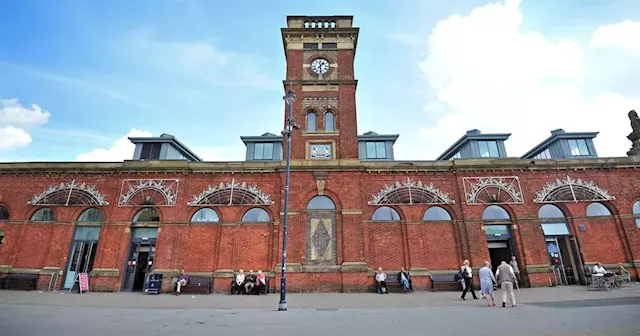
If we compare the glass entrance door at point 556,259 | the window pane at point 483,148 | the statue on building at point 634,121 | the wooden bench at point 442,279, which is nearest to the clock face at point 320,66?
the wooden bench at point 442,279

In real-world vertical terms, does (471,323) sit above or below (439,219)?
below

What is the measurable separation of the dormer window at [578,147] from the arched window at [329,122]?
22435 millimetres

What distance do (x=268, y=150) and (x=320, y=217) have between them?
36.5 feet

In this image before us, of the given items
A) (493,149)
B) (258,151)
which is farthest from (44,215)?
(493,149)

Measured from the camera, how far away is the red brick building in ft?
58.4

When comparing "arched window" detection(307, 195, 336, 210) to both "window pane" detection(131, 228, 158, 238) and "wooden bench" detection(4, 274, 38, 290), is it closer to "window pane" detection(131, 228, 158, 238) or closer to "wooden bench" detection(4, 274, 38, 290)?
"window pane" detection(131, 228, 158, 238)

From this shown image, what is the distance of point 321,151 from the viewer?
20078 mm

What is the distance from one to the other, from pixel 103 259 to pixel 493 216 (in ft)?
76.6

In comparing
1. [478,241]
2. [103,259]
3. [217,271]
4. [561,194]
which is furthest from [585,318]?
[103,259]

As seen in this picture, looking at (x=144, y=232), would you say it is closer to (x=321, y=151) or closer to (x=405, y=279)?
(x=321, y=151)

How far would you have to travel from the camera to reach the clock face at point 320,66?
22.0 meters

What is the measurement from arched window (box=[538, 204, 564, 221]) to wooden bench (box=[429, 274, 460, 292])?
6.96 metres

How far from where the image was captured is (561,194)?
63.0 feet

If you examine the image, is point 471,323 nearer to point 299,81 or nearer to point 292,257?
point 292,257
